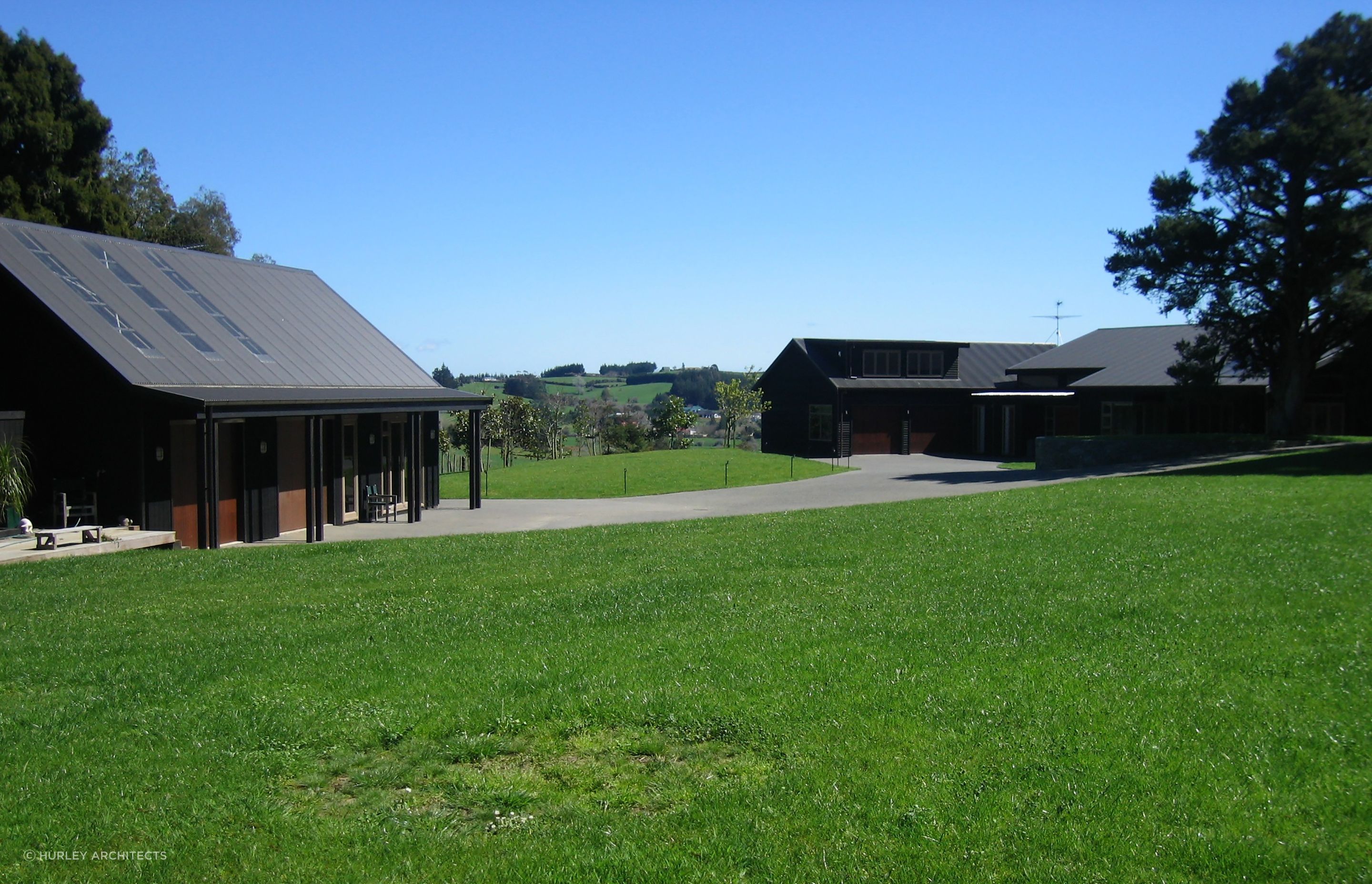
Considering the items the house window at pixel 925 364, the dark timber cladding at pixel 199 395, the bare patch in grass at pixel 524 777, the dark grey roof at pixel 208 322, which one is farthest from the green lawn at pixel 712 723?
the house window at pixel 925 364

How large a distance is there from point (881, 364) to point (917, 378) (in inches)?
82.6

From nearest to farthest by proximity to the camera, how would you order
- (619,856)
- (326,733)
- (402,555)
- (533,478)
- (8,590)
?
(619,856) < (326,733) < (8,590) < (402,555) < (533,478)

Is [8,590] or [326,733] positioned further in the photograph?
[8,590]

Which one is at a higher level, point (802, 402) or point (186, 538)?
point (802, 402)

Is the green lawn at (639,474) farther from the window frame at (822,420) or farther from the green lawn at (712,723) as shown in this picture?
the green lawn at (712,723)

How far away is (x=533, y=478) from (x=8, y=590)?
85.5 ft

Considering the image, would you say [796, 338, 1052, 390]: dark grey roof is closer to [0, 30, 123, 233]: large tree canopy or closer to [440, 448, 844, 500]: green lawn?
[440, 448, 844, 500]: green lawn

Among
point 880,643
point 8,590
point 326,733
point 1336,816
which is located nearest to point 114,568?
point 8,590

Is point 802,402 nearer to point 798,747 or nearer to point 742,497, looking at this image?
point 742,497

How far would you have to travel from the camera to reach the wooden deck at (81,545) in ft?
49.4

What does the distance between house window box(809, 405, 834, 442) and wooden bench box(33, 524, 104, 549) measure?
3653cm

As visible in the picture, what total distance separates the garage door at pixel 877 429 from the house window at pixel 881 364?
175 centimetres

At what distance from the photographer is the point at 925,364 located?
169 feet

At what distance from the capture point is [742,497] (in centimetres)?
3006
